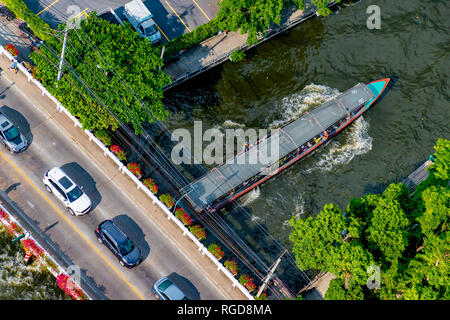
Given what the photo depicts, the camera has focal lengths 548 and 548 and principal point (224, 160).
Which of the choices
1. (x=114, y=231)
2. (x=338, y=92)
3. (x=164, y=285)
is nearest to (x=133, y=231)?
(x=114, y=231)

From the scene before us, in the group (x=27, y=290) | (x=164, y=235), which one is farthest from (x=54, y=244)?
(x=164, y=235)

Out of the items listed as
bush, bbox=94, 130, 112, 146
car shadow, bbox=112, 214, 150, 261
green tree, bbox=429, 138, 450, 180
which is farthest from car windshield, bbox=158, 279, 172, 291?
green tree, bbox=429, 138, 450, 180

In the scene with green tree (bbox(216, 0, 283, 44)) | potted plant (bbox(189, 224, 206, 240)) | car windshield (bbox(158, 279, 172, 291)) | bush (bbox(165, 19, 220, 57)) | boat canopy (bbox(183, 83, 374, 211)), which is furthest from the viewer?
bush (bbox(165, 19, 220, 57))

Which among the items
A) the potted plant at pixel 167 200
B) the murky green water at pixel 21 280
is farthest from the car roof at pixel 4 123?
the potted plant at pixel 167 200

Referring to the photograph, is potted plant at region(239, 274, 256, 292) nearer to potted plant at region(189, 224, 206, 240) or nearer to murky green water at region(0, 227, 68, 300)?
potted plant at region(189, 224, 206, 240)

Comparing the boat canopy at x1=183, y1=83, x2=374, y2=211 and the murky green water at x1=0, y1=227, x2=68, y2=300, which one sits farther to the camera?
the boat canopy at x1=183, y1=83, x2=374, y2=211

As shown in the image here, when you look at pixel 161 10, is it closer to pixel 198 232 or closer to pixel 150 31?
pixel 150 31

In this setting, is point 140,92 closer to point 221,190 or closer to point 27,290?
point 221,190
